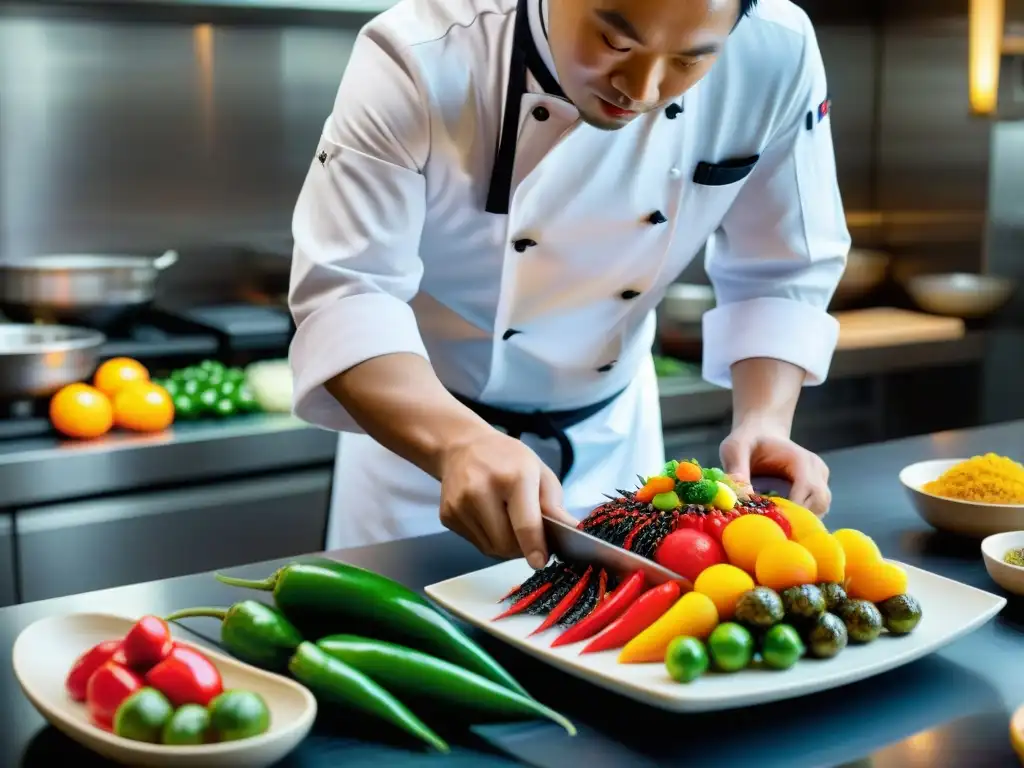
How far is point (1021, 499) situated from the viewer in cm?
150

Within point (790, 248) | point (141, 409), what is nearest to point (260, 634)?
point (790, 248)

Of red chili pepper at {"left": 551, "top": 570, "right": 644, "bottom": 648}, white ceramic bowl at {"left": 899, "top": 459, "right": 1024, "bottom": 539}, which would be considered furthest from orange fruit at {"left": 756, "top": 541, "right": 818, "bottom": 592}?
white ceramic bowl at {"left": 899, "top": 459, "right": 1024, "bottom": 539}

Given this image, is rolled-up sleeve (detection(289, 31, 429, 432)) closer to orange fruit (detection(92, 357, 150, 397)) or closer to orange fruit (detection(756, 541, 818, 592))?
orange fruit (detection(756, 541, 818, 592))

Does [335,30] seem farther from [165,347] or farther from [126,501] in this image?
[126,501]

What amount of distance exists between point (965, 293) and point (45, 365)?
9.27 feet

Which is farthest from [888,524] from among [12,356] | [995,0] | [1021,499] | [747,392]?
[995,0]

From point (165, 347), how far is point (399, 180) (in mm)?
1701

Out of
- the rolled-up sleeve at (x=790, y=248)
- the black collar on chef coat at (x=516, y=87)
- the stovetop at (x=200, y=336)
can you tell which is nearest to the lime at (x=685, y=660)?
the black collar on chef coat at (x=516, y=87)

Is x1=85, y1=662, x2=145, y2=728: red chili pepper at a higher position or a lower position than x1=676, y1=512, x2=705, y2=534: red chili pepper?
lower

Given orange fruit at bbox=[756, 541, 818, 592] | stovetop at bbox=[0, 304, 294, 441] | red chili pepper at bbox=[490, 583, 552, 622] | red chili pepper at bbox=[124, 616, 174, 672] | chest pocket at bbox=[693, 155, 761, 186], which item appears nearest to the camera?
red chili pepper at bbox=[124, 616, 174, 672]

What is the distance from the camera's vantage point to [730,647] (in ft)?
3.45

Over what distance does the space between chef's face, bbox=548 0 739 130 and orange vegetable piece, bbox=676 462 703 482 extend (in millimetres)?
386

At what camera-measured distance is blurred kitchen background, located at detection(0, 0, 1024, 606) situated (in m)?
2.67

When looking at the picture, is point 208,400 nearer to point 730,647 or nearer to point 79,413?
point 79,413
